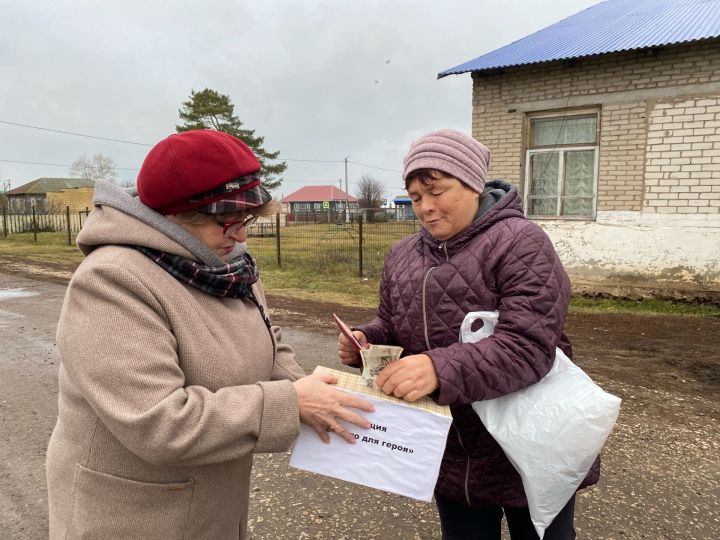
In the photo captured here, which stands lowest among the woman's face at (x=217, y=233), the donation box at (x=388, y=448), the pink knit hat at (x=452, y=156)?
the donation box at (x=388, y=448)

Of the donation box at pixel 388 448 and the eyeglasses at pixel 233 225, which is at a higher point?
the eyeglasses at pixel 233 225

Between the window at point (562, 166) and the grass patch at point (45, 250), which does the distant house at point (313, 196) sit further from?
the window at point (562, 166)

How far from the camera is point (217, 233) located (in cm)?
142

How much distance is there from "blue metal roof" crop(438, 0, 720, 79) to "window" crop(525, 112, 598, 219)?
103 cm

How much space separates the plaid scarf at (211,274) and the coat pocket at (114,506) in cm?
52

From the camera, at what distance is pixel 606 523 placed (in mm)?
2584

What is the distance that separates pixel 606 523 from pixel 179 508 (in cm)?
220

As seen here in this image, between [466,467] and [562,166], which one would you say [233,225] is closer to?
[466,467]

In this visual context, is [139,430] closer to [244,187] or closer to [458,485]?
[244,187]

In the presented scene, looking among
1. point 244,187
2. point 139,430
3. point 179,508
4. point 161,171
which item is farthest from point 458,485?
point 161,171

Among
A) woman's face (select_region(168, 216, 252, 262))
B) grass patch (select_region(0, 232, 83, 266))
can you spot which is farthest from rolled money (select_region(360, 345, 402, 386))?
grass patch (select_region(0, 232, 83, 266))

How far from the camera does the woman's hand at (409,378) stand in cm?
141

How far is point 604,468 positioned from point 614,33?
7962mm

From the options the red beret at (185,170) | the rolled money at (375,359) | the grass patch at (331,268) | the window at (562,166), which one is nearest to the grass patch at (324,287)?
the grass patch at (331,268)
